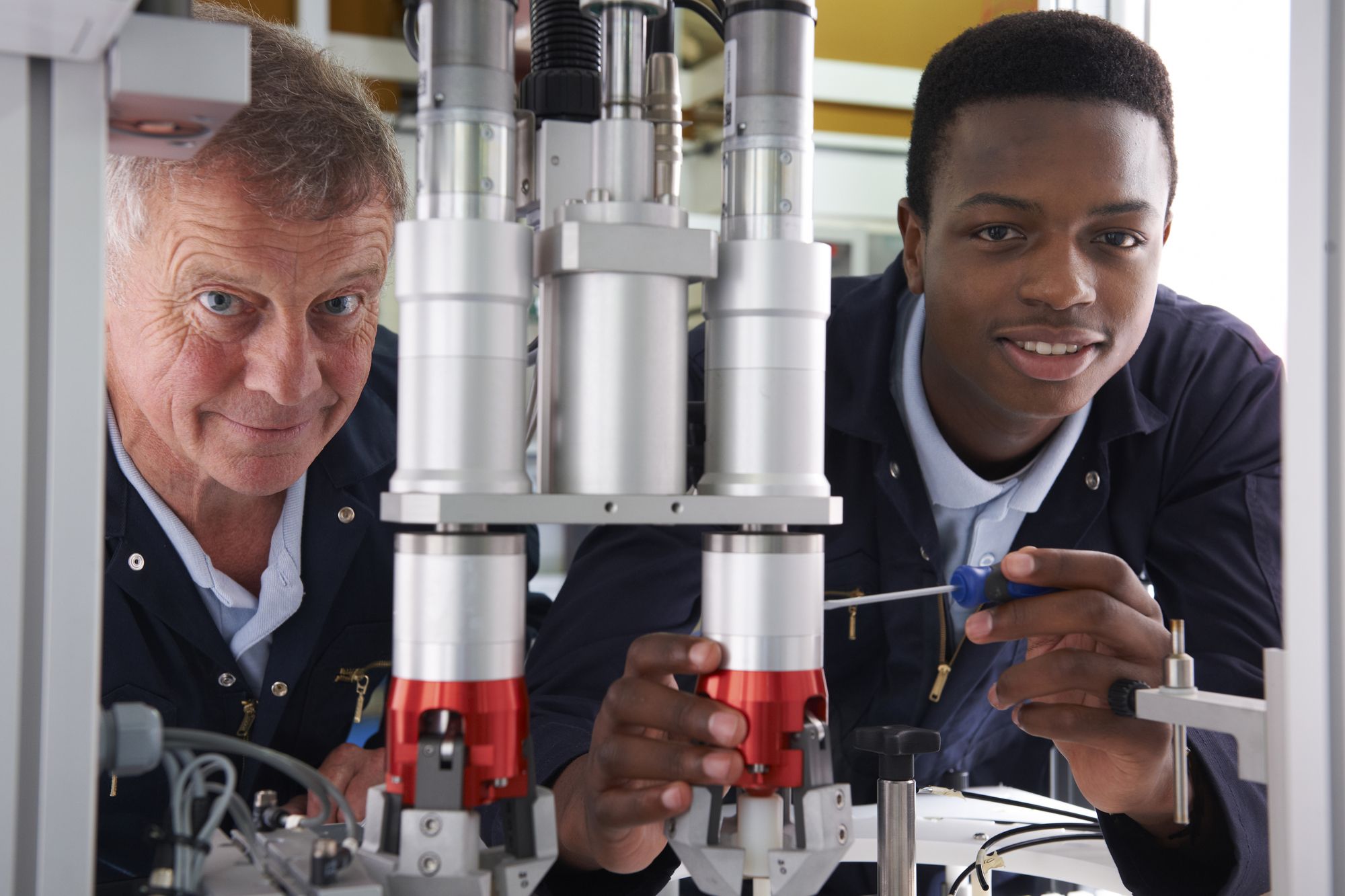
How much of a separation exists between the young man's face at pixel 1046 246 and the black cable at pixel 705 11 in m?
0.54

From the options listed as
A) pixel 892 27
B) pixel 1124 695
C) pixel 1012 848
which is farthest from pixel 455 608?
pixel 892 27

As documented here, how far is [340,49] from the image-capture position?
6.00ft

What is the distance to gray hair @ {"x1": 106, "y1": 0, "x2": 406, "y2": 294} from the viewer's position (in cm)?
120

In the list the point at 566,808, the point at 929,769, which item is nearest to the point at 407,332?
the point at 566,808

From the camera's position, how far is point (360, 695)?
1.34m

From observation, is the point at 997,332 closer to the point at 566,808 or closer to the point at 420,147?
the point at 566,808

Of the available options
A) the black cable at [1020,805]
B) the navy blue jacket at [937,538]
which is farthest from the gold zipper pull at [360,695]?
the black cable at [1020,805]

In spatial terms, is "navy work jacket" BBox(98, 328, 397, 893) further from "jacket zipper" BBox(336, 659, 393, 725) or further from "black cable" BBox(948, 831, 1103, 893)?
"black cable" BBox(948, 831, 1103, 893)

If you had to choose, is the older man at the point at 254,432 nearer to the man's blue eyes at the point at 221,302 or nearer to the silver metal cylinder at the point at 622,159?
the man's blue eyes at the point at 221,302

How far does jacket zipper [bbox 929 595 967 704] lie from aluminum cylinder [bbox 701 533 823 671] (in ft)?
2.48

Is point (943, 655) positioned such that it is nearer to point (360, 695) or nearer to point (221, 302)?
point (360, 695)

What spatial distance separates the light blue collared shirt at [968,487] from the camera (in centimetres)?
138

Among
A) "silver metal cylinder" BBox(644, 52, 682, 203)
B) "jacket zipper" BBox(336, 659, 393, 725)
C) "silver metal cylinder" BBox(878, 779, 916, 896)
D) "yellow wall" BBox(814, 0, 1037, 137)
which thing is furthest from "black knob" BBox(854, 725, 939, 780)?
"yellow wall" BBox(814, 0, 1037, 137)

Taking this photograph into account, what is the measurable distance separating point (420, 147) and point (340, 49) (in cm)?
135
